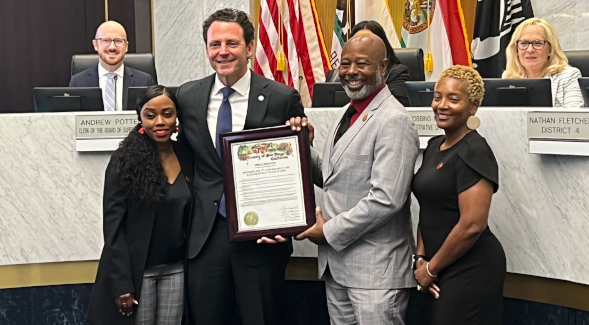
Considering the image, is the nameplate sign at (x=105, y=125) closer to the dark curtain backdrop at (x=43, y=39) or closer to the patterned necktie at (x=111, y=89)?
the patterned necktie at (x=111, y=89)

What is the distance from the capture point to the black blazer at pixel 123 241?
10.4 ft

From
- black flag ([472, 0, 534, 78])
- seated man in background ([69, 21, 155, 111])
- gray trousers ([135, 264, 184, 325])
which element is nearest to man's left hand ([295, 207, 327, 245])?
gray trousers ([135, 264, 184, 325])

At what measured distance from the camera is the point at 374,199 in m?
2.85

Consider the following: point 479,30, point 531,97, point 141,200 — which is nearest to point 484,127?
point 531,97

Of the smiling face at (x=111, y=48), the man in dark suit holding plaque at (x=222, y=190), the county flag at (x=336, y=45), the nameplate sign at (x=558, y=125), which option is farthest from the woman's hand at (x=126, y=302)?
the county flag at (x=336, y=45)

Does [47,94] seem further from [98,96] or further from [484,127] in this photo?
[484,127]

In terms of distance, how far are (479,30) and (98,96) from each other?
3.88 metres

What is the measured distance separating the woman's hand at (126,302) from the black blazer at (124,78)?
2.53 meters

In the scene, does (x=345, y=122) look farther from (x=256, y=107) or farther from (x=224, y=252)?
(x=224, y=252)

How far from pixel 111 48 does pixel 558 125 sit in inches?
140

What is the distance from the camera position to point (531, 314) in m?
3.42

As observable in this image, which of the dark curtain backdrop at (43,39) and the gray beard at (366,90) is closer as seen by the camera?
the gray beard at (366,90)

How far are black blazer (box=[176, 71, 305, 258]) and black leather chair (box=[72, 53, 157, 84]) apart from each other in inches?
97.1

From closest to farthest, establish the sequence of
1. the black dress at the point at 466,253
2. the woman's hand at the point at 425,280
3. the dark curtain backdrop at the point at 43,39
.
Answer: the black dress at the point at 466,253, the woman's hand at the point at 425,280, the dark curtain backdrop at the point at 43,39
